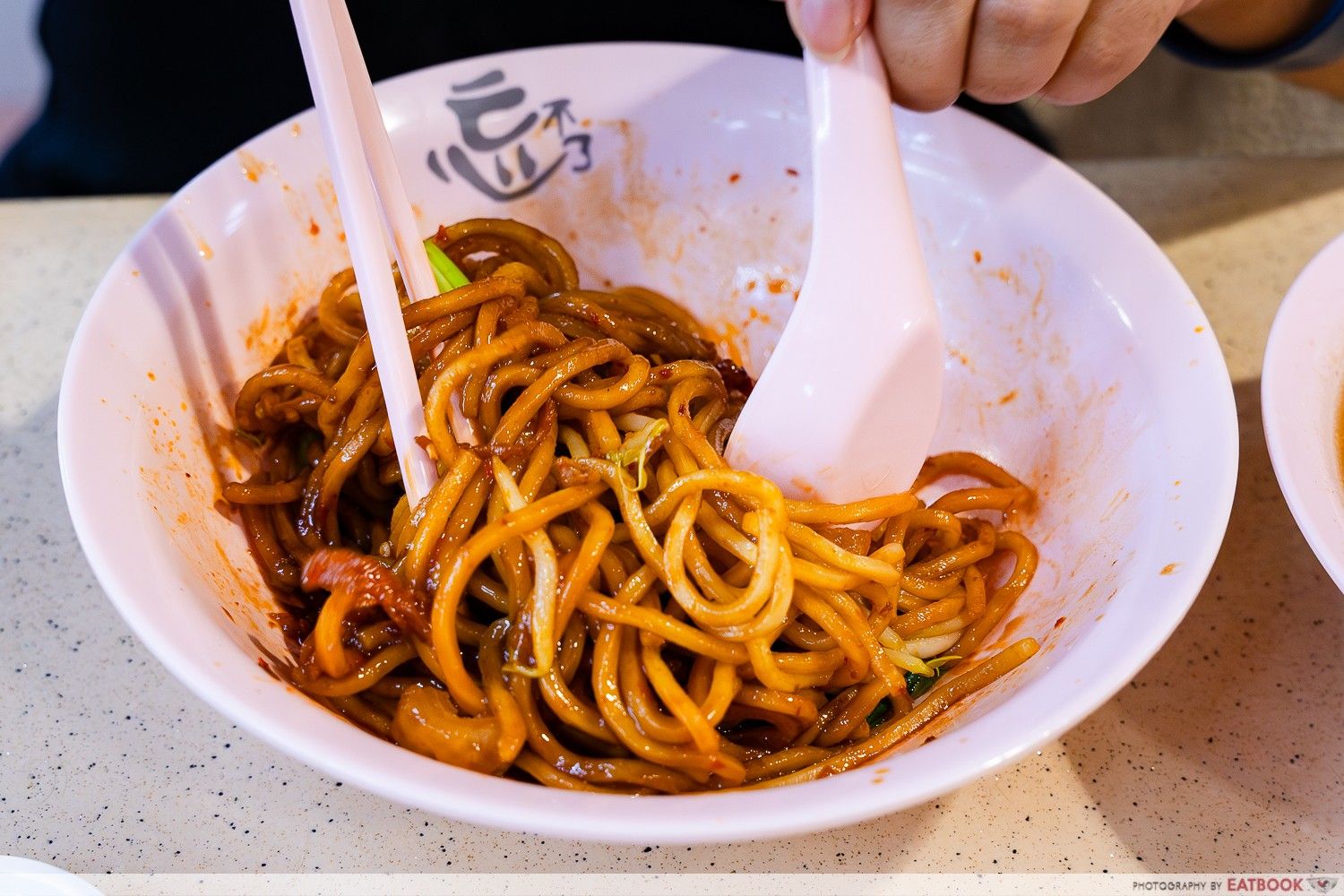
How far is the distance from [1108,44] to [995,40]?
204mm

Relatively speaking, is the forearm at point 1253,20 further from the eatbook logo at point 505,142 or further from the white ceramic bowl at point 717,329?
the eatbook logo at point 505,142

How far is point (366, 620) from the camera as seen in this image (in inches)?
53.4

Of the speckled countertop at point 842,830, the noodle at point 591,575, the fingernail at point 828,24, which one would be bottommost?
the speckled countertop at point 842,830

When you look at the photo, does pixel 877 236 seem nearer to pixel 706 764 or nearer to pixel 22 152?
pixel 706 764

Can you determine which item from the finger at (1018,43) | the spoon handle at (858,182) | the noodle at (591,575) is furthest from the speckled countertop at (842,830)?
the finger at (1018,43)

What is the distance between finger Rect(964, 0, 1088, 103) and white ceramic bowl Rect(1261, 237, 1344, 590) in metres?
0.52

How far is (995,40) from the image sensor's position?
1.47 meters

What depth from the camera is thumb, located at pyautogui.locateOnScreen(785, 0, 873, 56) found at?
1.41 meters

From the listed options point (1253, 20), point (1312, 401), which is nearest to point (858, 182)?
point (1312, 401)

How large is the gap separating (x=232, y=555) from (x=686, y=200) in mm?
1129

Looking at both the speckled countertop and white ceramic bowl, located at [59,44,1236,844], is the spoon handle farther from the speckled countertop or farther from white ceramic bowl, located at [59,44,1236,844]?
the speckled countertop

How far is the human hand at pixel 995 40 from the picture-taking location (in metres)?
1.42

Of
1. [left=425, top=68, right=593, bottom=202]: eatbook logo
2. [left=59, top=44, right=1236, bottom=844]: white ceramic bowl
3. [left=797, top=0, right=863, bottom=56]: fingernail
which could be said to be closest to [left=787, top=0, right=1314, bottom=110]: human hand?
[left=797, top=0, right=863, bottom=56]: fingernail

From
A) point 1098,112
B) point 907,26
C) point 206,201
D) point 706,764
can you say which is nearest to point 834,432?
point 706,764
